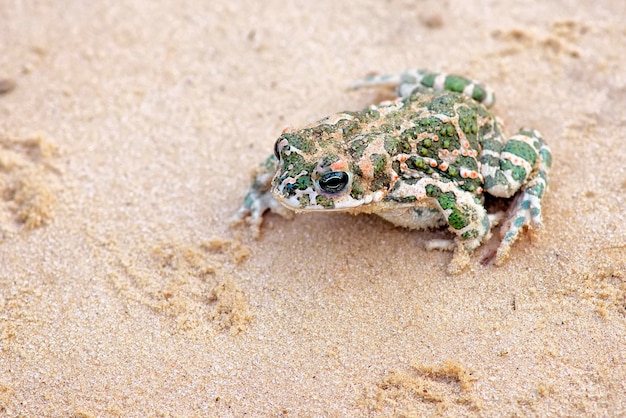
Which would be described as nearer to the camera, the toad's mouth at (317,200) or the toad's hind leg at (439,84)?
the toad's mouth at (317,200)

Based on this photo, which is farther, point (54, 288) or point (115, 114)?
point (115, 114)

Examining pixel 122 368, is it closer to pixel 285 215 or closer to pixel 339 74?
pixel 285 215

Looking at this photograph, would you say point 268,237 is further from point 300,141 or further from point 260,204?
point 300,141

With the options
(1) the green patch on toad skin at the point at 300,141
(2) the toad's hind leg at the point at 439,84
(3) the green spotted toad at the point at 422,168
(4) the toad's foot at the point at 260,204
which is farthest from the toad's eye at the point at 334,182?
(2) the toad's hind leg at the point at 439,84

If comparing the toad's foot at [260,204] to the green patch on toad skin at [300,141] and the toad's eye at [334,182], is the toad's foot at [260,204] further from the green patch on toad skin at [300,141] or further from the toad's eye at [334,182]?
the toad's eye at [334,182]

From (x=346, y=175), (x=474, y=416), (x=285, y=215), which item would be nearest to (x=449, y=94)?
(x=346, y=175)
